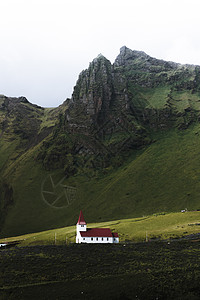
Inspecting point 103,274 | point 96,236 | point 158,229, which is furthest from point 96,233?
point 103,274

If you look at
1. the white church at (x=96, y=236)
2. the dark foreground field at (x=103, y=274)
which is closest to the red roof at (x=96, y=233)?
the white church at (x=96, y=236)

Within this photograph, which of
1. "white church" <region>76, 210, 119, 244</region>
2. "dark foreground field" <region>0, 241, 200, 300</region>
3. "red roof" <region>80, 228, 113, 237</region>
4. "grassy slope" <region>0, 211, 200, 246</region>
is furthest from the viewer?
"grassy slope" <region>0, 211, 200, 246</region>

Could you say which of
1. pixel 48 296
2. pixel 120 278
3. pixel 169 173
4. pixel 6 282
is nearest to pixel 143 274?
pixel 120 278

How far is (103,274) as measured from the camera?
163ft

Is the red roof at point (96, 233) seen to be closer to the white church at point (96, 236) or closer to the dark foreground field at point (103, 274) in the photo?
the white church at point (96, 236)

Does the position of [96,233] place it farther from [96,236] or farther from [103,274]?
[103,274]

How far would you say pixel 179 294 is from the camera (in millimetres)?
40875

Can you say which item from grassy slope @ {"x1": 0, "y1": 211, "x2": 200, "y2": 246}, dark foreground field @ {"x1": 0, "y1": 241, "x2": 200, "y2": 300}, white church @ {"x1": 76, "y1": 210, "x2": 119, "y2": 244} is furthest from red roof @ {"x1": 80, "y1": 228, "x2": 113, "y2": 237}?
dark foreground field @ {"x1": 0, "y1": 241, "x2": 200, "y2": 300}

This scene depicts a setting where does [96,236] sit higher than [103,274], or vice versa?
[96,236]

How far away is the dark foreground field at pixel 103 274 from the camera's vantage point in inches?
1630

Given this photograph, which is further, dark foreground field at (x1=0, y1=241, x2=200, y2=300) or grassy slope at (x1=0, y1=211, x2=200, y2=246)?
grassy slope at (x1=0, y1=211, x2=200, y2=246)

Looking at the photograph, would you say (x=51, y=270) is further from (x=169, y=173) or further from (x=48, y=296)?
(x=169, y=173)

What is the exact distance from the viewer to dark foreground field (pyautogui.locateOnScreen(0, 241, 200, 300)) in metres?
41.4

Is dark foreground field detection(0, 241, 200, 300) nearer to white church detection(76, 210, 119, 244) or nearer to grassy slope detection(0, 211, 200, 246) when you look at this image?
white church detection(76, 210, 119, 244)
